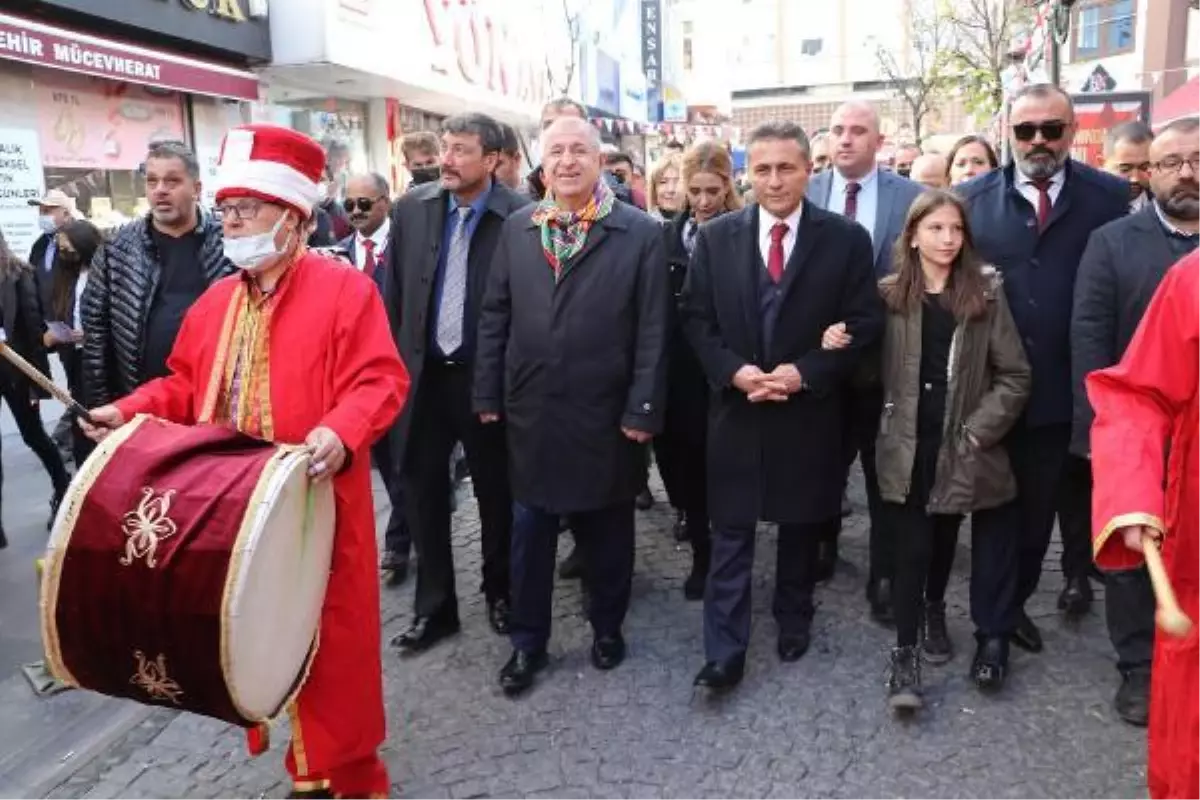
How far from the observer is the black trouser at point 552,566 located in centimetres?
396

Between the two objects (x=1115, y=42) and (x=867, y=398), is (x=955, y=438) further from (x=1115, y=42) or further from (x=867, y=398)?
(x=1115, y=42)

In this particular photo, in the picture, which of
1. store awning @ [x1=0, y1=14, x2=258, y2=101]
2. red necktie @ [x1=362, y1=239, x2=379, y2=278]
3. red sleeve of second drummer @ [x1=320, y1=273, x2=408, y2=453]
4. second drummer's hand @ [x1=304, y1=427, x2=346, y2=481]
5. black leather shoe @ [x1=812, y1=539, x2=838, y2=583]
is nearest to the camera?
second drummer's hand @ [x1=304, y1=427, x2=346, y2=481]

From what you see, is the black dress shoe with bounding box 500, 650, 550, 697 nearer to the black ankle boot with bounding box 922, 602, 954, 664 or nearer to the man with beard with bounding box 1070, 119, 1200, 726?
the black ankle boot with bounding box 922, 602, 954, 664

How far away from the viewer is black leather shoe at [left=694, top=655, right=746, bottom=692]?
3.79 meters

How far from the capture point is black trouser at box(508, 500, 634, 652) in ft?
13.0

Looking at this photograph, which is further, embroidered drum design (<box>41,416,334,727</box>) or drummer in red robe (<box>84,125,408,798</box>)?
drummer in red robe (<box>84,125,408,798</box>)

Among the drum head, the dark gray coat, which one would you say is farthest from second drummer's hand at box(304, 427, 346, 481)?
the dark gray coat

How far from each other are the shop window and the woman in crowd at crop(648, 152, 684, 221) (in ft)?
103

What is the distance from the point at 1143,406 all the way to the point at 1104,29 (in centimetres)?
3639

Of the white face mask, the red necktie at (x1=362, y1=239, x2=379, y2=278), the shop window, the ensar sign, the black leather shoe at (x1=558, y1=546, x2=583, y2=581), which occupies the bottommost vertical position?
the black leather shoe at (x1=558, y1=546, x2=583, y2=581)

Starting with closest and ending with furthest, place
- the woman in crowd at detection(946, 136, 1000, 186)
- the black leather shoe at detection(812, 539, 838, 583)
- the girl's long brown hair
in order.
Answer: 1. the girl's long brown hair
2. the black leather shoe at detection(812, 539, 838, 583)
3. the woman in crowd at detection(946, 136, 1000, 186)

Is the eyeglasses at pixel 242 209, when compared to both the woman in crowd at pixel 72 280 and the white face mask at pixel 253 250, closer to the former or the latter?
the white face mask at pixel 253 250

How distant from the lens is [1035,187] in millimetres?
3979

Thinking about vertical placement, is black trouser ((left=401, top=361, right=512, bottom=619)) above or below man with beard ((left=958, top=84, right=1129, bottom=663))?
below
